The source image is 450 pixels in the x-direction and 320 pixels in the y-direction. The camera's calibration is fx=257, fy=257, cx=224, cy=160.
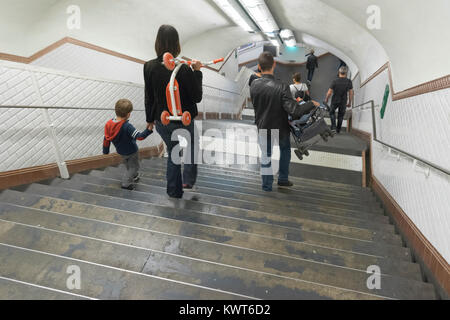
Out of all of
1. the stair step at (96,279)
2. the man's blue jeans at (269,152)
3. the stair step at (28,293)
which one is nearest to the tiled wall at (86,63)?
the man's blue jeans at (269,152)

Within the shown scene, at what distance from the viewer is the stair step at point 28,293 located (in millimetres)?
993

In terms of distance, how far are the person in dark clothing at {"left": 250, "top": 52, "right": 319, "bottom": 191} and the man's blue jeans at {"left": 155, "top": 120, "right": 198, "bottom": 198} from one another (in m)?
0.80

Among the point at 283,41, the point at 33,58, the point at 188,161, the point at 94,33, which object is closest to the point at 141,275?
the point at 188,161

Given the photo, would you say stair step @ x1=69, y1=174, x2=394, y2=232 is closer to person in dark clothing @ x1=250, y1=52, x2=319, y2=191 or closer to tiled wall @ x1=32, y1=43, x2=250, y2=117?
person in dark clothing @ x1=250, y1=52, x2=319, y2=191

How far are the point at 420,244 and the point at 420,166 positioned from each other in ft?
1.91

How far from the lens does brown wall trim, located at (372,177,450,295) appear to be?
1407 mm

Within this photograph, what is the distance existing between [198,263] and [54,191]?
5.04 ft

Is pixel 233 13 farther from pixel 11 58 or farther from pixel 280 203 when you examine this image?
pixel 280 203

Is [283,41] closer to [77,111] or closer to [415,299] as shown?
[77,111]

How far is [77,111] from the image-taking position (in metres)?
3.17

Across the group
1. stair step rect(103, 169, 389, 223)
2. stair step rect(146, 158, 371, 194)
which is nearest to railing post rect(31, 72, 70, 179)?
stair step rect(103, 169, 389, 223)

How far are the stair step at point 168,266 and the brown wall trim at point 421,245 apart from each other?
0.60 m

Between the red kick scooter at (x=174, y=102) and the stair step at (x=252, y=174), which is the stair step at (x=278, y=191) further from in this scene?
the red kick scooter at (x=174, y=102)

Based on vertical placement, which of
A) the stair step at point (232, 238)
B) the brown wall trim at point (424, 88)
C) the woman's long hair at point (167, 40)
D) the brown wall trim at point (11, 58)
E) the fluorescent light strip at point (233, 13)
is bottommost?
the stair step at point (232, 238)
